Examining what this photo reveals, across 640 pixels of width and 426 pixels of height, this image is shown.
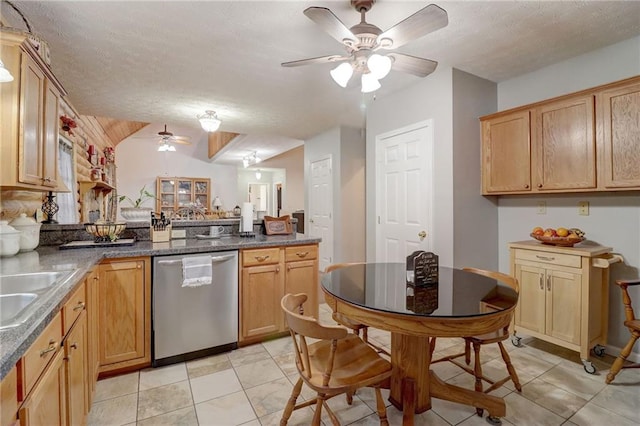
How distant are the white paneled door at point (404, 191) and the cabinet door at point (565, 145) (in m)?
0.92

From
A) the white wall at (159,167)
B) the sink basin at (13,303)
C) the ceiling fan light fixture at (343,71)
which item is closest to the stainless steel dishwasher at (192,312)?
the sink basin at (13,303)

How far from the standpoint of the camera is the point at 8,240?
6.08 feet

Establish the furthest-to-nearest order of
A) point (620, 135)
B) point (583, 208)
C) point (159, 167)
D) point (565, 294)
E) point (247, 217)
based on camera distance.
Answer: point (159, 167), point (247, 217), point (583, 208), point (565, 294), point (620, 135)

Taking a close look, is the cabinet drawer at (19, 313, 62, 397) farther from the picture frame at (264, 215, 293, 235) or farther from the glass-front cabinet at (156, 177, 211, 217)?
the glass-front cabinet at (156, 177, 211, 217)

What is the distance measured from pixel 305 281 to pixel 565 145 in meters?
2.57

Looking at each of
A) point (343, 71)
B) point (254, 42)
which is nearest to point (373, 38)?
point (343, 71)

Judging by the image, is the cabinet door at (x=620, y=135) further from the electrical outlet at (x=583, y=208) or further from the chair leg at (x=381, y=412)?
the chair leg at (x=381, y=412)

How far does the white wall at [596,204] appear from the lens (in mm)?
2422

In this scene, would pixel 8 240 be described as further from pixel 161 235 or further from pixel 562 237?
pixel 562 237

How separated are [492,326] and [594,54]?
9.00 feet

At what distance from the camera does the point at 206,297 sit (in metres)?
2.46

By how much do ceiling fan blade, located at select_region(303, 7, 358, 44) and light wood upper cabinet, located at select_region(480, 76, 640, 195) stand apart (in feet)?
6.31

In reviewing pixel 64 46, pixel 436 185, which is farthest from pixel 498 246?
pixel 64 46

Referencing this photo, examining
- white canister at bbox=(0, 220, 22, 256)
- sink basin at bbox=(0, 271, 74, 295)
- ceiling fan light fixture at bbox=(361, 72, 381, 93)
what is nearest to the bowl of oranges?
ceiling fan light fixture at bbox=(361, 72, 381, 93)
